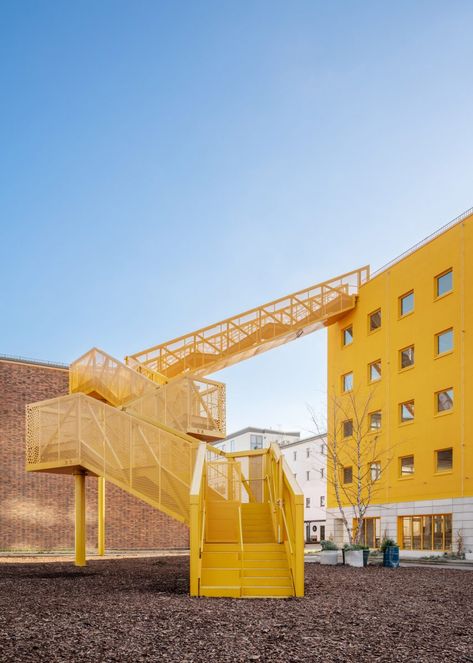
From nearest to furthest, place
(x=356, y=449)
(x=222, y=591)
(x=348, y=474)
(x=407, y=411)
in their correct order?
1. (x=222, y=591)
2. (x=407, y=411)
3. (x=356, y=449)
4. (x=348, y=474)

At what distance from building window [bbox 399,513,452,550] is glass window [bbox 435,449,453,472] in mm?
2036

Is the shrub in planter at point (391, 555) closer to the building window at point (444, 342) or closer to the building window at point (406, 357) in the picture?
the building window at point (444, 342)

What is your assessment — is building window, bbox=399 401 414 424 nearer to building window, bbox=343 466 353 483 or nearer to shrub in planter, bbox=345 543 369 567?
building window, bbox=343 466 353 483

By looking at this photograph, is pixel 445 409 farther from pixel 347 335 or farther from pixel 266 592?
pixel 266 592

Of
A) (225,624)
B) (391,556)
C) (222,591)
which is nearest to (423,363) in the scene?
(391,556)

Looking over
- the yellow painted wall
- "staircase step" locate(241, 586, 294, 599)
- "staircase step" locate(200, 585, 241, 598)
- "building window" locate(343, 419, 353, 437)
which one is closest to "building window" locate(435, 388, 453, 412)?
the yellow painted wall

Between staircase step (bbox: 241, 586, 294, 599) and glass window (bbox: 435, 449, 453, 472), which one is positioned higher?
glass window (bbox: 435, 449, 453, 472)

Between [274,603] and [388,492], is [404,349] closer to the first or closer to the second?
[388,492]

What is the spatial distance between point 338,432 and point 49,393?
52.3ft

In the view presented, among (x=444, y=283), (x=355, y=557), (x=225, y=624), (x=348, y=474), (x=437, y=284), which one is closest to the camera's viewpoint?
(x=225, y=624)

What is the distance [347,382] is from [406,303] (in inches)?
263

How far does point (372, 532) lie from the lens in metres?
37.8

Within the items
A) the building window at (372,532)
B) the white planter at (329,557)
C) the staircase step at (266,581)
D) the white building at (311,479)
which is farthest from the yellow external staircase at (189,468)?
the white building at (311,479)

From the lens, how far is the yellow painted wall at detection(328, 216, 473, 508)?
104 ft
